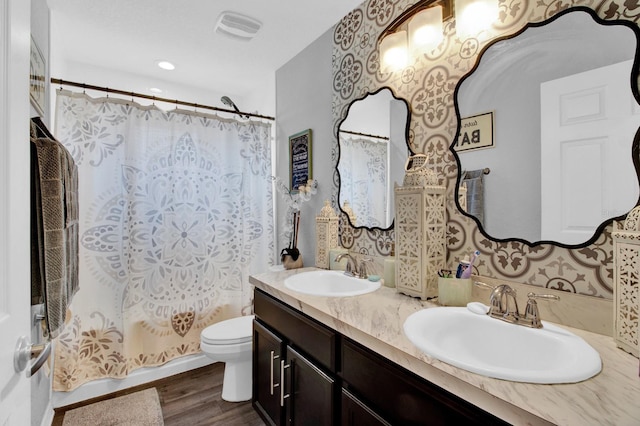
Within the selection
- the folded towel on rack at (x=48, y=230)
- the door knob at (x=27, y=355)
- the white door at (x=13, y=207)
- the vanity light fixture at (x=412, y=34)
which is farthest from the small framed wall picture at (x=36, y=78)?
the vanity light fixture at (x=412, y=34)

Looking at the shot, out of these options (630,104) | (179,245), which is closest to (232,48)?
(179,245)

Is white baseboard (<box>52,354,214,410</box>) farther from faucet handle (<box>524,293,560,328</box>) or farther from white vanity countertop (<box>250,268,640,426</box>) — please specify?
faucet handle (<box>524,293,560,328</box>)

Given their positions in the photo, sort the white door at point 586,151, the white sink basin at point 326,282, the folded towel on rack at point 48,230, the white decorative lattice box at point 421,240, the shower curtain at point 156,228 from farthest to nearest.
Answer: the shower curtain at point 156,228
the white sink basin at point 326,282
the white decorative lattice box at point 421,240
the folded towel on rack at point 48,230
the white door at point 586,151

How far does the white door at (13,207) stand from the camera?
24.4 inches

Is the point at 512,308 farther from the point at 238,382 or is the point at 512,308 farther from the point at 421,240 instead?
the point at 238,382

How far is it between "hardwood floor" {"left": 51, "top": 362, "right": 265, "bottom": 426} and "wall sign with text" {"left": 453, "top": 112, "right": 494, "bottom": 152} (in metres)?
1.86

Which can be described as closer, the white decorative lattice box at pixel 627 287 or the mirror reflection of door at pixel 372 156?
the white decorative lattice box at pixel 627 287

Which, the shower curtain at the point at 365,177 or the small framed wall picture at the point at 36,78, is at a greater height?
the small framed wall picture at the point at 36,78

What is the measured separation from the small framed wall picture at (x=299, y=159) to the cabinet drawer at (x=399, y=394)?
58.0 inches

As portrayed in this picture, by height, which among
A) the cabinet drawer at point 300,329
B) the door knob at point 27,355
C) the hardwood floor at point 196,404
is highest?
the door knob at point 27,355

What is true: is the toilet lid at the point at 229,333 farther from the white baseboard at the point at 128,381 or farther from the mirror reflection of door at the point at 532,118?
the mirror reflection of door at the point at 532,118

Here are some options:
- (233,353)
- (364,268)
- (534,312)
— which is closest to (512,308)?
(534,312)

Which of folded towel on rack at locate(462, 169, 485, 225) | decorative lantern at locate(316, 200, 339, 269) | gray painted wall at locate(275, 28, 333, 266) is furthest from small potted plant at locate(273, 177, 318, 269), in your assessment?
folded towel on rack at locate(462, 169, 485, 225)

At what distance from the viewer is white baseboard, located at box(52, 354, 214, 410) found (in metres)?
2.00
